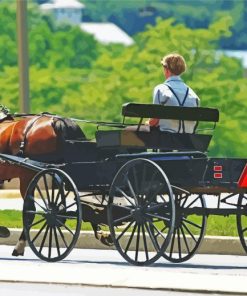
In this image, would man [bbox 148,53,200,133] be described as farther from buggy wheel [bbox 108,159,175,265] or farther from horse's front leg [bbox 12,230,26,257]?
horse's front leg [bbox 12,230,26,257]

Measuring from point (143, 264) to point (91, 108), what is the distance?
95495mm

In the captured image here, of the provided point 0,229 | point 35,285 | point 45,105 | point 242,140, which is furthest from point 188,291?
point 45,105

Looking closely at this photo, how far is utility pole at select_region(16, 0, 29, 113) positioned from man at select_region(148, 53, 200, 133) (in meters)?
11.9

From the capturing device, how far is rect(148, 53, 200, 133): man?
14.0 m

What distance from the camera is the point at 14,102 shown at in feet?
346

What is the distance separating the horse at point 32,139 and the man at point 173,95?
1032mm

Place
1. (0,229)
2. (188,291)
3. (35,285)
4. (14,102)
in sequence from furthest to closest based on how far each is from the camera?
(14,102) → (0,229) → (35,285) → (188,291)

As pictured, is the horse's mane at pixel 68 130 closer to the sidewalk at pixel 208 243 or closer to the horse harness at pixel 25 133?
the horse harness at pixel 25 133

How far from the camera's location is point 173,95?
46.3 ft

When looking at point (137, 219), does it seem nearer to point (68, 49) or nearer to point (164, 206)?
point (164, 206)

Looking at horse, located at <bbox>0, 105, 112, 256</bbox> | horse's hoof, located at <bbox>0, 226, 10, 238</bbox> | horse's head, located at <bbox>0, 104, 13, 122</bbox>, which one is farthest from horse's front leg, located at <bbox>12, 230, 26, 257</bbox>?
horse's head, located at <bbox>0, 104, 13, 122</bbox>

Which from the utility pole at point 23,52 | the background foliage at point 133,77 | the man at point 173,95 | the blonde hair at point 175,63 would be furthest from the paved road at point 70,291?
the background foliage at point 133,77

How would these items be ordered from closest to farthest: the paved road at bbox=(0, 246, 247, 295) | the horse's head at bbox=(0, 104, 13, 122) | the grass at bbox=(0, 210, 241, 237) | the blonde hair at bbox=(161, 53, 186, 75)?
the paved road at bbox=(0, 246, 247, 295)
the blonde hair at bbox=(161, 53, 186, 75)
the horse's head at bbox=(0, 104, 13, 122)
the grass at bbox=(0, 210, 241, 237)

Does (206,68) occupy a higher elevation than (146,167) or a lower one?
lower
